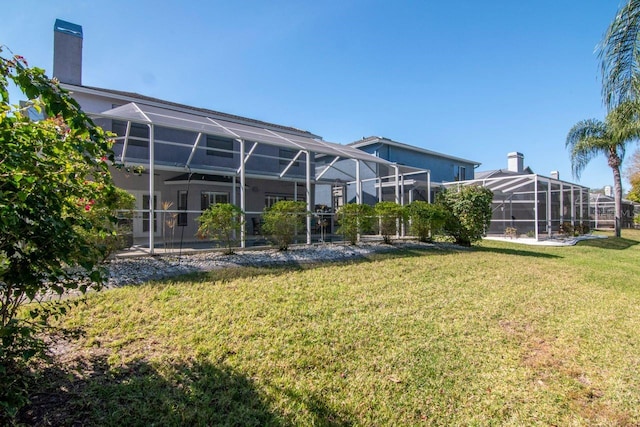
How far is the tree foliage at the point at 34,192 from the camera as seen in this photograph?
1914mm

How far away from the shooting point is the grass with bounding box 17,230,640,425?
2.99m

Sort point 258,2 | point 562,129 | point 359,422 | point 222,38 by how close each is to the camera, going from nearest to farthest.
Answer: point 359,422, point 258,2, point 222,38, point 562,129

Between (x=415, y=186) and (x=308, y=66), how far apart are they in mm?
10726

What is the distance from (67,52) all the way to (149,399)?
17341mm

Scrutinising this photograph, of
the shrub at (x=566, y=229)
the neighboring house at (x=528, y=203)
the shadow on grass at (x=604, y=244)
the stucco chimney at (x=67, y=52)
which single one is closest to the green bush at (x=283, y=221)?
the neighboring house at (x=528, y=203)

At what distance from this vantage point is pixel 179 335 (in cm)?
415

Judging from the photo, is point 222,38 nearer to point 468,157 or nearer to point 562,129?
point 562,129

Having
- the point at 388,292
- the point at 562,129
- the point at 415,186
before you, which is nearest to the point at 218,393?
the point at 388,292

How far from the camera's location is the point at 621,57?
527cm

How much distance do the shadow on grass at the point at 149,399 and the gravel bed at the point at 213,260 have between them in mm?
3006

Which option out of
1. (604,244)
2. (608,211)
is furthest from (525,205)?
(608,211)

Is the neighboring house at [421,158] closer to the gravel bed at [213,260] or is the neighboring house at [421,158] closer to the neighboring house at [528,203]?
the neighboring house at [528,203]

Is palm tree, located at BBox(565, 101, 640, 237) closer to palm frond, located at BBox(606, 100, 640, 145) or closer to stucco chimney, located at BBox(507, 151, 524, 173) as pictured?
stucco chimney, located at BBox(507, 151, 524, 173)

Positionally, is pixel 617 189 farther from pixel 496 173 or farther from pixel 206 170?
pixel 206 170
